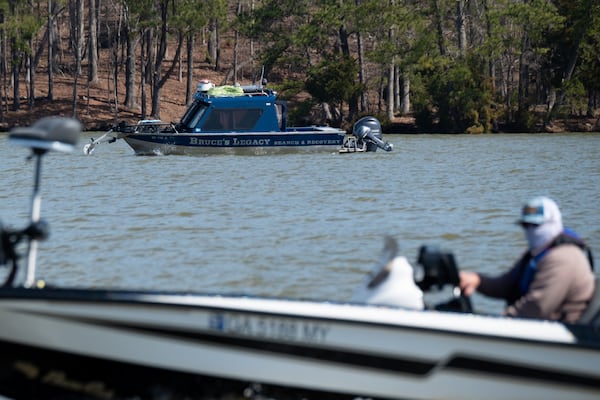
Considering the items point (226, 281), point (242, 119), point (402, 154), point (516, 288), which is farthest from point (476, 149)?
point (516, 288)

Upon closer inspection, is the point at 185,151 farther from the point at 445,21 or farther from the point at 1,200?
the point at 445,21

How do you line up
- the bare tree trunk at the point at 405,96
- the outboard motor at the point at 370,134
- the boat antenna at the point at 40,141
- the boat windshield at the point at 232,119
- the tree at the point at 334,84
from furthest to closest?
1. the bare tree trunk at the point at 405,96
2. the tree at the point at 334,84
3. the outboard motor at the point at 370,134
4. the boat windshield at the point at 232,119
5. the boat antenna at the point at 40,141

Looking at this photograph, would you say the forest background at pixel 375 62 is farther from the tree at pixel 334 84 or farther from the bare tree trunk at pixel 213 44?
the bare tree trunk at pixel 213 44

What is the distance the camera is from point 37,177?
8266 millimetres

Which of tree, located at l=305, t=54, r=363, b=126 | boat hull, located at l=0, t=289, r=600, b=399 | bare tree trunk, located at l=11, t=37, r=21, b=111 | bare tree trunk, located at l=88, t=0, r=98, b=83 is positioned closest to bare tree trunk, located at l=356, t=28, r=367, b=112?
tree, located at l=305, t=54, r=363, b=126

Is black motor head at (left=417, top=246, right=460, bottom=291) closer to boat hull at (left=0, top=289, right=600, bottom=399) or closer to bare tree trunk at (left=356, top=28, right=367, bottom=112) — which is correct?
boat hull at (left=0, top=289, right=600, bottom=399)

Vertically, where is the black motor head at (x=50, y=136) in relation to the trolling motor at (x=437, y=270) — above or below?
above

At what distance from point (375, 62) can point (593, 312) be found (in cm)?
6153

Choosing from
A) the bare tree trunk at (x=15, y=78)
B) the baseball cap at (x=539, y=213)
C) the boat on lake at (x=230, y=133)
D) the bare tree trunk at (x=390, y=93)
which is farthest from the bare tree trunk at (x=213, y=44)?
the baseball cap at (x=539, y=213)

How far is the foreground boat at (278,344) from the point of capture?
7.55 m

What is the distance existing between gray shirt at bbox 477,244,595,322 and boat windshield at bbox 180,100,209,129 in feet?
104

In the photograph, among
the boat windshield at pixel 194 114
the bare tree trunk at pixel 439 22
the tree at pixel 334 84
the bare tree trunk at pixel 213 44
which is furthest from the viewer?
the bare tree trunk at pixel 213 44

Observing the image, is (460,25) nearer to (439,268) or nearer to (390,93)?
(390,93)

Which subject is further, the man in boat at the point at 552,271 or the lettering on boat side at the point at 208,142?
the lettering on boat side at the point at 208,142
